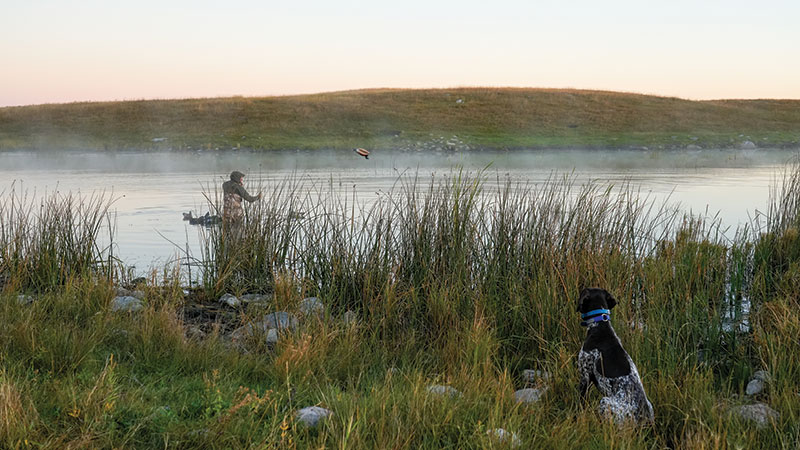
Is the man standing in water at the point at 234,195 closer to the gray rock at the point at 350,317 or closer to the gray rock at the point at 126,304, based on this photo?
the gray rock at the point at 126,304

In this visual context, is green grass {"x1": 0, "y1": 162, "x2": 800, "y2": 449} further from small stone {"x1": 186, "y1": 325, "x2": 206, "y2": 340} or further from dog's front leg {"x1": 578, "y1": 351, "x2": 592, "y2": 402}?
small stone {"x1": 186, "y1": 325, "x2": 206, "y2": 340}

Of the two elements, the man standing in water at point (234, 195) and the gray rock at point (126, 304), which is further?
the man standing in water at point (234, 195)

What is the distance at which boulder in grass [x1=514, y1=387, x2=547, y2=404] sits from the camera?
151 inches

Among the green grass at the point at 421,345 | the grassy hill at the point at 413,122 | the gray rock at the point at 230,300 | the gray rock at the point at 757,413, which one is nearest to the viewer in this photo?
the green grass at the point at 421,345

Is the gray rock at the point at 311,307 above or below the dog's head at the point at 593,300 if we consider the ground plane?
below

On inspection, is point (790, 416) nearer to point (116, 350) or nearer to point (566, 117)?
point (116, 350)

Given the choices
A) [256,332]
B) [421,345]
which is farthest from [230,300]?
[421,345]

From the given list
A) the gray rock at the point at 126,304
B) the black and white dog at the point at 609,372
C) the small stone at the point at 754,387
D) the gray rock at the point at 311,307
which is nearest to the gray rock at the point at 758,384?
the small stone at the point at 754,387

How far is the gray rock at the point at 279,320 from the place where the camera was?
191 inches

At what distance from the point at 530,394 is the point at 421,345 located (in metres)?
1.11

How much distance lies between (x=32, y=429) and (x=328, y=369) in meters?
1.54

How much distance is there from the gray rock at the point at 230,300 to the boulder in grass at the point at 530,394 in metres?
2.60

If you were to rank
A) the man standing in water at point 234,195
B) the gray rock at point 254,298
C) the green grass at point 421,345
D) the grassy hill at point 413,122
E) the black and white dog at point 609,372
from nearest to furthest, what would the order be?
the green grass at point 421,345, the black and white dog at point 609,372, the gray rock at point 254,298, the man standing in water at point 234,195, the grassy hill at point 413,122

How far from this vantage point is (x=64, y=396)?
3354 millimetres
